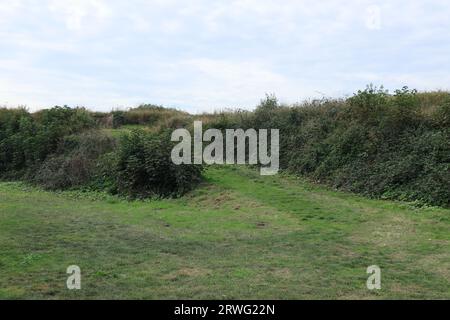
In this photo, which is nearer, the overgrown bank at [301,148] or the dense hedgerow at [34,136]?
the overgrown bank at [301,148]

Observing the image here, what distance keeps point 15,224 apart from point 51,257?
367 cm

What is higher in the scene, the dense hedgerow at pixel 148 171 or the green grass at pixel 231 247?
the dense hedgerow at pixel 148 171

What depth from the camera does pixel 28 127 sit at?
85.7 ft

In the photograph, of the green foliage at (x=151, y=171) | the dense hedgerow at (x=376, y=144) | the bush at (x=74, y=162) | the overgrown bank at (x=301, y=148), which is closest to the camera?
the dense hedgerow at (x=376, y=144)

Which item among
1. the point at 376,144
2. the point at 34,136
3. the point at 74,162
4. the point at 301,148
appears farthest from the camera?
the point at 34,136

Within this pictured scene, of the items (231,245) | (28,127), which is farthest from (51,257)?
(28,127)

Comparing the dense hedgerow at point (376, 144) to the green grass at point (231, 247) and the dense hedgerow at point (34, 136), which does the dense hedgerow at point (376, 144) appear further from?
the dense hedgerow at point (34, 136)

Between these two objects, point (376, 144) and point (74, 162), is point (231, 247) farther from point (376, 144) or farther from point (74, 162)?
point (74, 162)

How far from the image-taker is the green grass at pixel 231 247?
22.1 feet

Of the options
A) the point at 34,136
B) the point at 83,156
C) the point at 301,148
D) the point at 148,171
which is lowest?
the point at 148,171

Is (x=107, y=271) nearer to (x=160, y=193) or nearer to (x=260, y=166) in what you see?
(x=160, y=193)

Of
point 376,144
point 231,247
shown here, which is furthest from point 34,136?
point 231,247

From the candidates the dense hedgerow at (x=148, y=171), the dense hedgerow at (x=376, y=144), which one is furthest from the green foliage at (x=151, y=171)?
the dense hedgerow at (x=376, y=144)

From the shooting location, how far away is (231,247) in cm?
943
